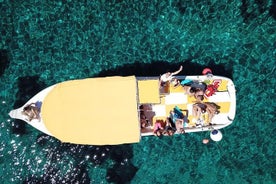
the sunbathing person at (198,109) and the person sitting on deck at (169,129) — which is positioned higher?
the sunbathing person at (198,109)

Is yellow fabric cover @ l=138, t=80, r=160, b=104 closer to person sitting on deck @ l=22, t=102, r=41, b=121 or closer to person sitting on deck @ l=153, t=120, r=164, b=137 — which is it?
person sitting on deck @ l=153, t=120, r=164, b=137

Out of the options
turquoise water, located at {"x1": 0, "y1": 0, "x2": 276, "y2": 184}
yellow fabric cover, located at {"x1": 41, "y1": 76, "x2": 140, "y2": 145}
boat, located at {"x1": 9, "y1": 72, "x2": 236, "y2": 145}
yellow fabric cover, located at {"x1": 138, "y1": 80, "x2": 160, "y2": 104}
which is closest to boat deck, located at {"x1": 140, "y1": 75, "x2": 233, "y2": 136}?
boat, located at {"x1": 9, "y1": 72, "x2": 236, "y2": 145}

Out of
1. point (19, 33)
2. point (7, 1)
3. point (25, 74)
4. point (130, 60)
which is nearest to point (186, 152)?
point (130, 60)

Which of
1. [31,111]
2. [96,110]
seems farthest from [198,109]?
[31,111]

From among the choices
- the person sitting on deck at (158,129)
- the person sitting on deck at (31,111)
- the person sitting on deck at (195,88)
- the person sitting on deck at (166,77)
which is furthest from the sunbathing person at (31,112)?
the person sitting on deck at (195,88)

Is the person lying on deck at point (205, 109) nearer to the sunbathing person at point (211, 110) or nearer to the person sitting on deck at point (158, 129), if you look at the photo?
the sunbathing person at point (211, 110)

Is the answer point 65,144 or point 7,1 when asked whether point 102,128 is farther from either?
point 7,1
